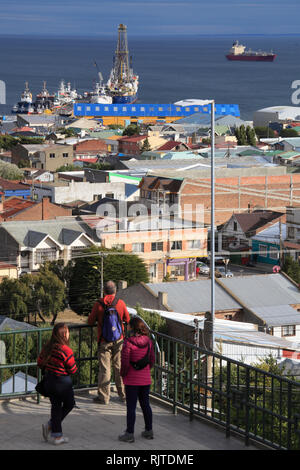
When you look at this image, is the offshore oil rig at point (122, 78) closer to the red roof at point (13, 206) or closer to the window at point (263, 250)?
the red roof at point (13, 206)

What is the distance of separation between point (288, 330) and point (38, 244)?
892 cm

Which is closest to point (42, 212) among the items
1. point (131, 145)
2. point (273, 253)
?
point (273, 253)

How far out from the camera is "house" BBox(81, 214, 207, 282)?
24.5m

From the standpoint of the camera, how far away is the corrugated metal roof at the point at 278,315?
59.2 feet

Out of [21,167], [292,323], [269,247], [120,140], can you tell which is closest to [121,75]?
[120,140]

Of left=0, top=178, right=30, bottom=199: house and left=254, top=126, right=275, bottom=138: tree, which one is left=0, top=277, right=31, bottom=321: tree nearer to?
left=0, top=178, right=30, bottom=199: house

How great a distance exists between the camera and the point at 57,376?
15.5 feet

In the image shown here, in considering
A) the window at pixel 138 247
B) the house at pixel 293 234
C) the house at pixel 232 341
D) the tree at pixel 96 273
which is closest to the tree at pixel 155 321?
the house at pixel 232 341

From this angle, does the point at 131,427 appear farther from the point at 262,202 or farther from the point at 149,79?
the point at 149,79

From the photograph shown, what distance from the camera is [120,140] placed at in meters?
55.9

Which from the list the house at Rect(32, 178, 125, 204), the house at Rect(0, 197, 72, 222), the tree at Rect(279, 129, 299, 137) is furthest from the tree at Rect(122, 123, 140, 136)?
the house at Rect(0, 197, 72, 222)

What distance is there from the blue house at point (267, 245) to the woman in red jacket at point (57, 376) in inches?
876

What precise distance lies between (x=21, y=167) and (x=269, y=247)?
946 inches

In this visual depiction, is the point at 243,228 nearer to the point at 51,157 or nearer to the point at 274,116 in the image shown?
the point at 51,157
